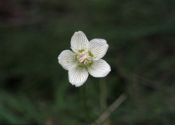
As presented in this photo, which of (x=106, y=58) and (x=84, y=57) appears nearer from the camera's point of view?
(x=84, y=57)

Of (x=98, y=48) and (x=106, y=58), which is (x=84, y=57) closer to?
(x=98, y=48)

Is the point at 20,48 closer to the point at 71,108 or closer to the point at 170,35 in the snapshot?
the point at 71,108

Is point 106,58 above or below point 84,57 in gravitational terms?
below

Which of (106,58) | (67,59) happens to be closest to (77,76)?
(67,59)

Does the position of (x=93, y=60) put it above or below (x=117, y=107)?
above

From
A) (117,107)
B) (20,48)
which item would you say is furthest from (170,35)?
(20,48)

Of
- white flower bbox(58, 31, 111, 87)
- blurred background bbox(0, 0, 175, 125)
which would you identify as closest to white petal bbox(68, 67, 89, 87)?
white flower bbox(58, 31, 111, 87)

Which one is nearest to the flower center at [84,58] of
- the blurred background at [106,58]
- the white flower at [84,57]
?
the white flower at [84,57]

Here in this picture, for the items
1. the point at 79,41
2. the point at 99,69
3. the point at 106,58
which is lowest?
the point at 106,58
